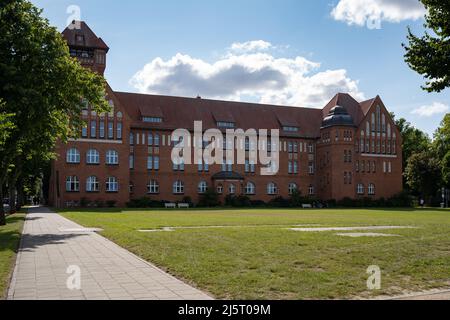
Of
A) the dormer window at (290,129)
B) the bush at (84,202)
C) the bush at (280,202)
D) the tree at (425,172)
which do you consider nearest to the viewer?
the bush at (84,202)

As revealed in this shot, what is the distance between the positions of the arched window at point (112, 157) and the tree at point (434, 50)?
1839 inches

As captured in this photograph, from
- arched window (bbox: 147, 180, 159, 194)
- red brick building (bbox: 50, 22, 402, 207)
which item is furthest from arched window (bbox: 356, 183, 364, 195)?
arched window (bbox: 147, 180, 159, 194)

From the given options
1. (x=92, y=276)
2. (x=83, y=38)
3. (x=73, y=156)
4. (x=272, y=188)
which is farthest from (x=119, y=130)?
(x=92, y=276)

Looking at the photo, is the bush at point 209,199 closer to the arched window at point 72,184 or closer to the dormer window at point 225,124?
the dormer window at point 225,124

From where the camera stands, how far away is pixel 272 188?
6981 centimetres

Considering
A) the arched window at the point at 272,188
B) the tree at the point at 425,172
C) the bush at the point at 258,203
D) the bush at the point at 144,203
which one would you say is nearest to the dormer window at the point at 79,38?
the bush at the point at 144,203

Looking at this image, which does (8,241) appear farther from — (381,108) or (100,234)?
(381,108)

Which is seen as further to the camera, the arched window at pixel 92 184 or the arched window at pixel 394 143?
the arched window at pixel 394 143

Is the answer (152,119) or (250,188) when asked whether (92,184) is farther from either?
(250,188)

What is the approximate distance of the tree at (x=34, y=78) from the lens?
20.7 m

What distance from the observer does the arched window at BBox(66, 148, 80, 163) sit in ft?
186

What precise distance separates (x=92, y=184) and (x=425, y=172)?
48.2 m

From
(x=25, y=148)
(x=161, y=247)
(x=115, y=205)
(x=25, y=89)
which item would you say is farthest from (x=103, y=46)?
(x=161, y=247)

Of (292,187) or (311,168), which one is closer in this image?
(292,187)
